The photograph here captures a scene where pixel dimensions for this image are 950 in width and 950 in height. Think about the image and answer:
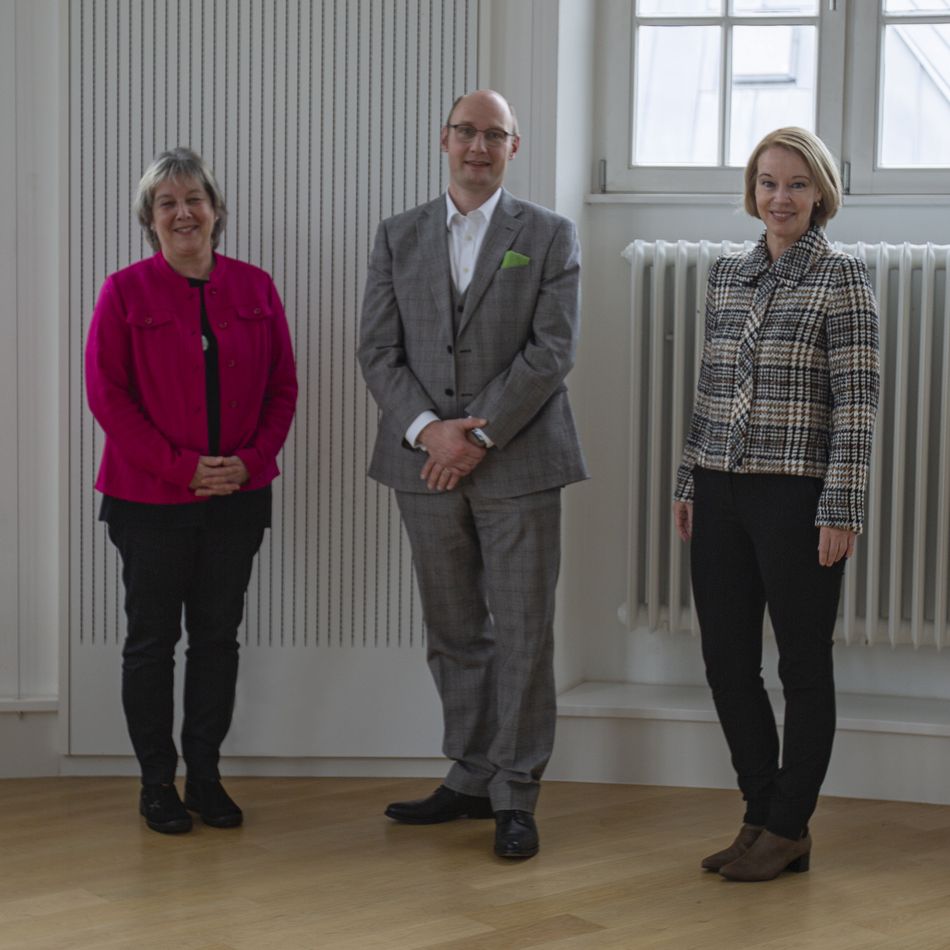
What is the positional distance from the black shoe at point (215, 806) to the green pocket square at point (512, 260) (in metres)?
1.26

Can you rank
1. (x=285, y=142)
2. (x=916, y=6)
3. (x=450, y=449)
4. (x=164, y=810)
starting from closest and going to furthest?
(x=450, y=449) < (x=164, y=810) < (x=285, y=142) < (x=916, y=6)

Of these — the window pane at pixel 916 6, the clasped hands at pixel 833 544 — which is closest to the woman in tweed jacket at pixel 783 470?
the clasped hands at pixel 833 544

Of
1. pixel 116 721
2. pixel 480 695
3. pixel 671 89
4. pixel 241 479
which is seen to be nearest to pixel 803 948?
pixel 480 695

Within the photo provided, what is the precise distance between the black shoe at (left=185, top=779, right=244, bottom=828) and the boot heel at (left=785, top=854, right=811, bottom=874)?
116 cm

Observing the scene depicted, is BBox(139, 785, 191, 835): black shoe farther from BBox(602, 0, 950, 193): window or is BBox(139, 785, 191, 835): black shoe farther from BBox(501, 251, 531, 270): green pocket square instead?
BBox(602, 0, 950, 193): window

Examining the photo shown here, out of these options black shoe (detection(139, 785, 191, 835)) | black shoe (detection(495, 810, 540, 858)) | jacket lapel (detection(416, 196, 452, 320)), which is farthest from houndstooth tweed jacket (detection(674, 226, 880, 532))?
black shoe (detection(139, 785, 191, 835))

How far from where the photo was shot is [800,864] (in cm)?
264

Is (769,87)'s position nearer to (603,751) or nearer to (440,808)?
(603,751)

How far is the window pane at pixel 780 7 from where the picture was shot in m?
3.50

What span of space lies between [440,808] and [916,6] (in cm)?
231

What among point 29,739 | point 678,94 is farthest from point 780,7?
point 29,739

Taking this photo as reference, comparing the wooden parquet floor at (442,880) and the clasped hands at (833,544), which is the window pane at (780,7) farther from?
the wooden parquet floor at (442,880)

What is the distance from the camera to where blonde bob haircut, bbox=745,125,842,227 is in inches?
98.0

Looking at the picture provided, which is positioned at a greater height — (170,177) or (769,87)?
(769,87)
